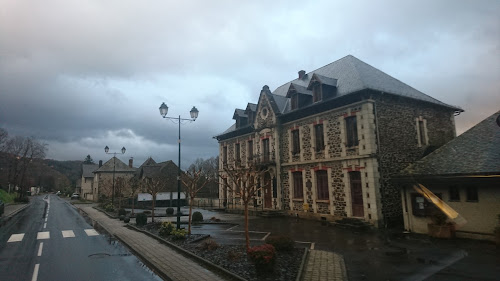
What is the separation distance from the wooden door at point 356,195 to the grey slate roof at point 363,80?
5357 millimetres

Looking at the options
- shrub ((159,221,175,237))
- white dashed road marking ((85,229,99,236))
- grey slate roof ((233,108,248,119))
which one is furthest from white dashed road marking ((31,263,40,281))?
grey slate roof ((233,108,248,119))

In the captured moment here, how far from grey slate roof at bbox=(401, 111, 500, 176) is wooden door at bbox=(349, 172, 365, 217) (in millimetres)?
3431

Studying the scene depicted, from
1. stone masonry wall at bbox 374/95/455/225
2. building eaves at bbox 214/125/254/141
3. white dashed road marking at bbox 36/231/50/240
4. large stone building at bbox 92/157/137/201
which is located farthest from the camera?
large stone building at bbox 92/157/137/201

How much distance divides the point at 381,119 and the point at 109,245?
645 inches

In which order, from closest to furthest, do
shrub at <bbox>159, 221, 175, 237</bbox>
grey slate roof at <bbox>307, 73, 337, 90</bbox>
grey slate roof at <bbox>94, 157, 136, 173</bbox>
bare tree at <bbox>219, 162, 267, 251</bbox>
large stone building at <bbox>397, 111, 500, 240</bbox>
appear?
bare tree at <bbox>219, 162, 267, 251</bbox> < large stone building at <bbox>397, 111, 500, 240</bbox> < shrub at <bbox>159, 221, 175, 237</bbox> < grey slate roof at <bbox>307, 73, 337, 90</bbox> < grey slate roof at <bbox>94, 157, 136, 173</bbox>

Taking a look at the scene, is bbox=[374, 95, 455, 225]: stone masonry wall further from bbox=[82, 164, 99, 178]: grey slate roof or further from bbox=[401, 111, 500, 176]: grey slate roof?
bbox=[82, 164, 99, 178]: grey slate roof

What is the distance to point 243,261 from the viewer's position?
363 inches

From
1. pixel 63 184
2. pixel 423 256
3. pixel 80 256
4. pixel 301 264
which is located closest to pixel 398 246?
pixel 423 256

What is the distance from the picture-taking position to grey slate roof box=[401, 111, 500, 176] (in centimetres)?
1265

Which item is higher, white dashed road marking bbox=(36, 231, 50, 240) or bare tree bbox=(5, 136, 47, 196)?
bare tree bbox=(5, 136, 47, 196)

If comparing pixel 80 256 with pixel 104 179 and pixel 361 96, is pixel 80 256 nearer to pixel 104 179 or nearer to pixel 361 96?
pixel 361 96

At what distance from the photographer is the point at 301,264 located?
859 cm

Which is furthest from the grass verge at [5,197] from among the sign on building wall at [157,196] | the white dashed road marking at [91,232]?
the white dashed road marking at [91,232]

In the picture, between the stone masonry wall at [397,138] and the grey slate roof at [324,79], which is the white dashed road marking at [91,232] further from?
the grey slate roof at [324,79]
